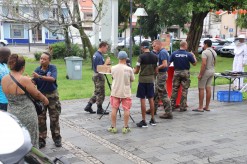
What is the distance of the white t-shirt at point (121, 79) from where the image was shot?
256 inches

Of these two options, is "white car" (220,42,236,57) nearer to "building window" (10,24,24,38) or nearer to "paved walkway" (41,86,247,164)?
"paved walkway" (41,86,247,164)

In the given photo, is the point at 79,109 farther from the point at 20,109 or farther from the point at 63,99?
the point at 20,109

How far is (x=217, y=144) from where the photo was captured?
241 inches

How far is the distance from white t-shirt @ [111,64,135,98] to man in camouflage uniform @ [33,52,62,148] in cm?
128

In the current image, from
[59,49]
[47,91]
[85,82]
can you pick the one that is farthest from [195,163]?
[59,49]

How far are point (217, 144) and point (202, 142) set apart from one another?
27cm

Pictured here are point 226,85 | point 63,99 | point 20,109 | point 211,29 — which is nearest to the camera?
point 20,109

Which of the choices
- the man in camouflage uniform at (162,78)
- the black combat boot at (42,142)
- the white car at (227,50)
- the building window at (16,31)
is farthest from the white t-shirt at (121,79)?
the building window at (16,31)

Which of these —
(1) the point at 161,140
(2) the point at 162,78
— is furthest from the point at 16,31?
(1) the point at 161,140

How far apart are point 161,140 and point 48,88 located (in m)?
2.32

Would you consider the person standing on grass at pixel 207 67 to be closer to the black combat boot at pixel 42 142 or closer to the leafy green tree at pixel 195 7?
the black combat boot at pixel 42 142

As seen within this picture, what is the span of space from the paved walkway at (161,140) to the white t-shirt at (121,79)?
0.84 meters

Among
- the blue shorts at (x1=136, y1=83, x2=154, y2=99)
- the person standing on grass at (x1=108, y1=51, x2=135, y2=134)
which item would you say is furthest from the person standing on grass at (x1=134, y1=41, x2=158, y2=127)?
the person standing on grass at (x1=108, y1=51, x2=135, y2=134)

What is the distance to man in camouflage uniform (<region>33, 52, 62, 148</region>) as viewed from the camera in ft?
18.1
